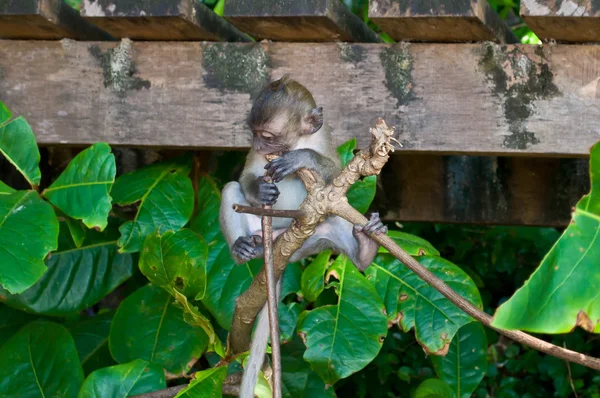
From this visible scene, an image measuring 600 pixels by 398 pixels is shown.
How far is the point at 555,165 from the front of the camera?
10.3 feet

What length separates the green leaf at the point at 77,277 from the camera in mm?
2945

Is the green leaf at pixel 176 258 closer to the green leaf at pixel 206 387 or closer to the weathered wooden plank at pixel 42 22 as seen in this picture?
the green leaf at pixel 206 387

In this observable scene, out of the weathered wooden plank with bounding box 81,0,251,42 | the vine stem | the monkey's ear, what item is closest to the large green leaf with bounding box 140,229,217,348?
the monkey's ear

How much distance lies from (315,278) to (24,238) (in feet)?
2.99

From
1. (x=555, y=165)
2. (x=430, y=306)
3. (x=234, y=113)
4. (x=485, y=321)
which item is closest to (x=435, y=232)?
(x=555, y=165)

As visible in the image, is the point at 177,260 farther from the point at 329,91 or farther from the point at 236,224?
the point at 329,91

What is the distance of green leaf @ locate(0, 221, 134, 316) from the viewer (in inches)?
116

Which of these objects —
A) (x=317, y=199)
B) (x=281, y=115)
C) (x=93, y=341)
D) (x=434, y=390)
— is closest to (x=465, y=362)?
(x=434, y=390)

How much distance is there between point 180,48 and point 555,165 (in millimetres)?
1325

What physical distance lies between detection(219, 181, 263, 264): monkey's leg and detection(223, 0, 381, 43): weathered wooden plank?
1.66 ft

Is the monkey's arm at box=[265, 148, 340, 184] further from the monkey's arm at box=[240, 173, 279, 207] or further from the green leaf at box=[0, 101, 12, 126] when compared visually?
the green leaf at box=[0, 101, 12, 126]

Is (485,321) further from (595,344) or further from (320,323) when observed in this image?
(595,344)

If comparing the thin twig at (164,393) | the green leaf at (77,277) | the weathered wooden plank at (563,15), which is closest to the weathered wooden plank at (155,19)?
the green leaf at (77,277)

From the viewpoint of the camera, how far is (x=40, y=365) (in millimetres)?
2852
